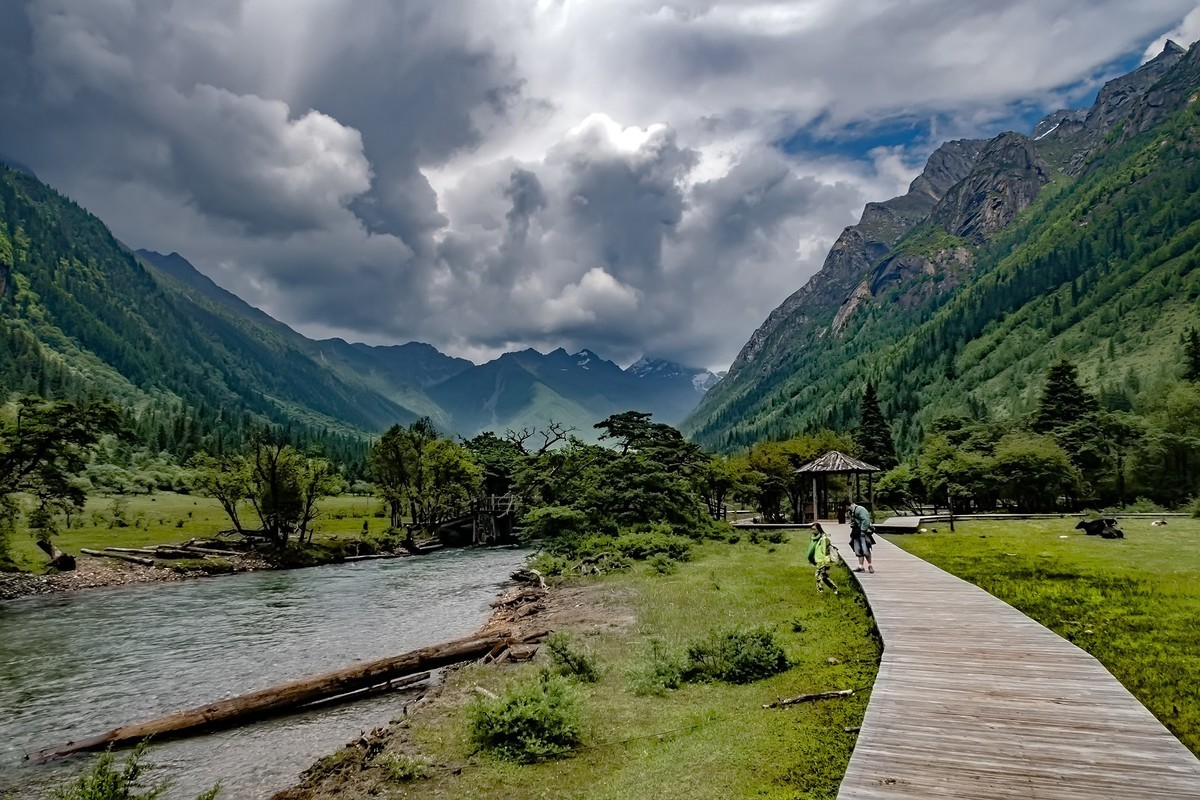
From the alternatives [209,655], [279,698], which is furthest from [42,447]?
[279,698]

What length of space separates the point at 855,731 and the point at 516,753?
588 cm

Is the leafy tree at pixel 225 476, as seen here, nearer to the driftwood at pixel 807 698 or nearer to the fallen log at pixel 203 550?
the fallen log at pixel 203 550

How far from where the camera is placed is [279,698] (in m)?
15.9

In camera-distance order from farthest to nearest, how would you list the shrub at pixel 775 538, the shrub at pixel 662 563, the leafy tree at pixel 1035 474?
the leafy tree at pixel 1035 474, the shrub at pixel 775 538, the shrub at pixel 662 563

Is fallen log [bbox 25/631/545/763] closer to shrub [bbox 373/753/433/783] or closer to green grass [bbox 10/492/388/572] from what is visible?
shrub [bbox 373/753/433/783]

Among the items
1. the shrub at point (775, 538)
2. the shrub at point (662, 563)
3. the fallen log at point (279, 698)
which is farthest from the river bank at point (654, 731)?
the shrub at point (775, 538)

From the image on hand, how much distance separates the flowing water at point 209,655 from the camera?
1336cm

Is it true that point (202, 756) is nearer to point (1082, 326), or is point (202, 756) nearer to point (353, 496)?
point (353, 496)

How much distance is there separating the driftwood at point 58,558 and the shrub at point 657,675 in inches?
1724

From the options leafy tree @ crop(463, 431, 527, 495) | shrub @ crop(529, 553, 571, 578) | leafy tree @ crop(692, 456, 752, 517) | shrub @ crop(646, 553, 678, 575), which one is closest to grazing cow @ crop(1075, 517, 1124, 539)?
shrub @ crop(646, 553, 678, 575)

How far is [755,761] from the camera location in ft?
31.1

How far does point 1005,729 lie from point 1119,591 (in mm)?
15915

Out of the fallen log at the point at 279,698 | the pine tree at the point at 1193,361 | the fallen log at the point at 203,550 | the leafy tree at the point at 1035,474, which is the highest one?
the pine tree at the point at 1193,361

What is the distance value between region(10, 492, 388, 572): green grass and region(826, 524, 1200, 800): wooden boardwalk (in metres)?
50.5
